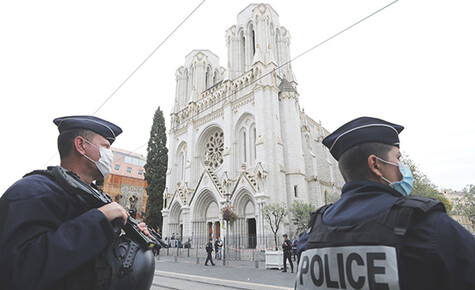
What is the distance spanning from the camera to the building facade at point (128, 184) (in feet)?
146

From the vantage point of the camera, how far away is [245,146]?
2745 cm

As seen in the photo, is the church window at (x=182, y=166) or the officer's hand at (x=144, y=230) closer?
the officer's hand at (x=144, y=230)

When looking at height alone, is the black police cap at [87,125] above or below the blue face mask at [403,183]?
above

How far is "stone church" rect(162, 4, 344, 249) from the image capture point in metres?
23.6

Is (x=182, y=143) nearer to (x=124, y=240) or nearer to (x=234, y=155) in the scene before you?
(x=234, y=155)

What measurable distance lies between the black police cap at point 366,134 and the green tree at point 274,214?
745 inches

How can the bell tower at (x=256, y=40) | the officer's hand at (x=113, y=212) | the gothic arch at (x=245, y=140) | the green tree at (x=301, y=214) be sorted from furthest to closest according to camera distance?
the bell tower at (x=256, y=40) < the gothic arch at (x=245, y=140) < the green tree at (x=301, y=214) < the officer's hand at (x=113, y=212)

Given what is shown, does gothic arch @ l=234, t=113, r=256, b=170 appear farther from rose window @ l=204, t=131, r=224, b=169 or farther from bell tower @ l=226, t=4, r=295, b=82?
bell tower @ l=226, t=4, r=295, b=82

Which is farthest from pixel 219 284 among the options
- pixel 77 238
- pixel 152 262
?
pixel 77 238

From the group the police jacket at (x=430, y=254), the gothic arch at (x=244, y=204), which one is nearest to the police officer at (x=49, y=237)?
the police jacket at (x=430, y=254)

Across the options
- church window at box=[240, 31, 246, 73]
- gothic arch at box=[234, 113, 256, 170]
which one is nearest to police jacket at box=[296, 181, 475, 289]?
gothic arch at box=[234, 113, 256, 170]

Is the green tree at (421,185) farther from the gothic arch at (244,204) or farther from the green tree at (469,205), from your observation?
the gothic arch at (244,204)

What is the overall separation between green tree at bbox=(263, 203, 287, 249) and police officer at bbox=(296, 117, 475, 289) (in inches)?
746

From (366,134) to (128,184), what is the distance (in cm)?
5077
